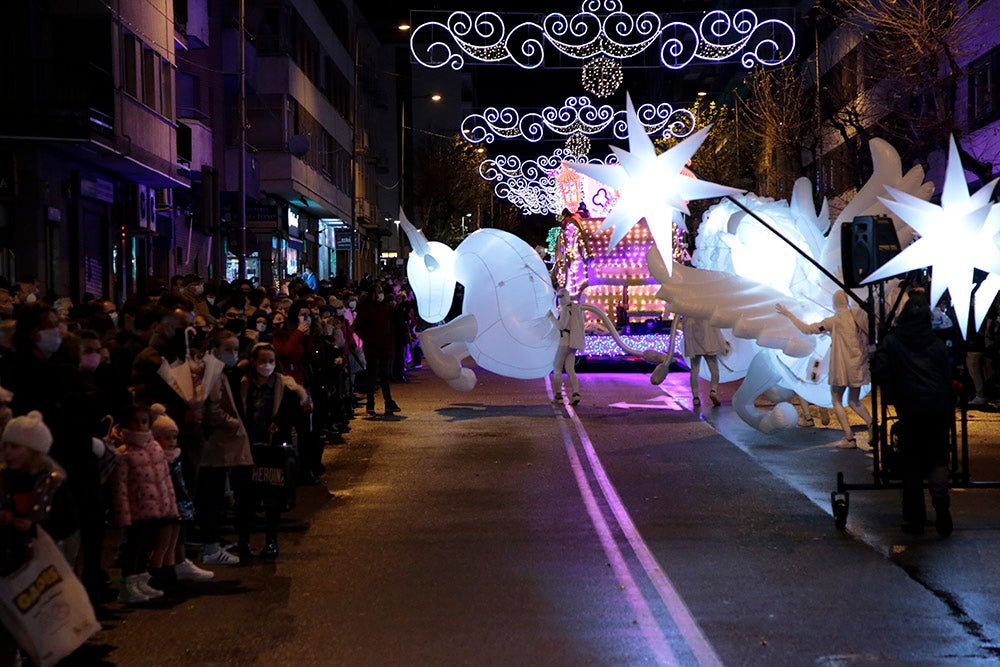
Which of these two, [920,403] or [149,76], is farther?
[149,76]

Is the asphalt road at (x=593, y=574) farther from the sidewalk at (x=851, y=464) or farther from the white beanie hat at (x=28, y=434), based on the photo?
the white beanie hat at (x=28, y=434)

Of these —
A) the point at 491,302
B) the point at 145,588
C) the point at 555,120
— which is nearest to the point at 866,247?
the point at 145,588

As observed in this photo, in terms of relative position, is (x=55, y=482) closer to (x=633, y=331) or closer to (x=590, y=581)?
(x=590, y=581)

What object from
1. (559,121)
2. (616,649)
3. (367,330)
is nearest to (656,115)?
(559,121)

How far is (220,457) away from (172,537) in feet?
3.47

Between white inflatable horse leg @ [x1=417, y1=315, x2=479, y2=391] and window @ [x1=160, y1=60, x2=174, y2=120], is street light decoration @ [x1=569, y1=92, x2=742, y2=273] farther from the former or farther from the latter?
window @ [x1=160, y1=60, x2=174, y2=120]

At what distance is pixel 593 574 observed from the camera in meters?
9.48

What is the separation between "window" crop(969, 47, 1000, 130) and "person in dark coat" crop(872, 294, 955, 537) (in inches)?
899

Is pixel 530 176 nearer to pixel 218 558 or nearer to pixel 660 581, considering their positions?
pixel 218 558

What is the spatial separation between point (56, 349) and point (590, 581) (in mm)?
3582

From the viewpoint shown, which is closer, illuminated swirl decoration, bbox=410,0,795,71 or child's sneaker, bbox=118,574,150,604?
child's sneaker, bbox=118,574,150,604

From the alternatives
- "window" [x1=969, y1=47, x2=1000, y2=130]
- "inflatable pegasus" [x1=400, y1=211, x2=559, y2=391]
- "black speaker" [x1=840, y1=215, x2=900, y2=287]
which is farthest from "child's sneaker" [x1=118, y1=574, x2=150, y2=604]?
"window" [x1=969, y1=47, x2=1000, y2=130]

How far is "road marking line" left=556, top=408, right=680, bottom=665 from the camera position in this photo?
7.51m

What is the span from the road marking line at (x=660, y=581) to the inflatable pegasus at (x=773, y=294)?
261 centimetres
